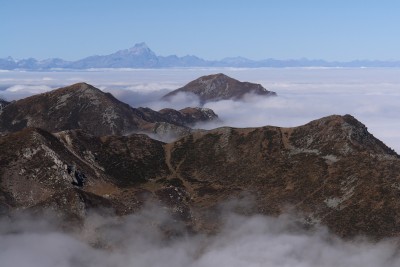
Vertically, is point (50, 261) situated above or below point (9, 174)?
below

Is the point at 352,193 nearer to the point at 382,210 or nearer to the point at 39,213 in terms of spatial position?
the point at 382,210

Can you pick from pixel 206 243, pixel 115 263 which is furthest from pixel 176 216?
pixel 115 263

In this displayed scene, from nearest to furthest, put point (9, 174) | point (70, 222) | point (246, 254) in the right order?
point (246, 254) < point (70, 222) < point (9, 174)

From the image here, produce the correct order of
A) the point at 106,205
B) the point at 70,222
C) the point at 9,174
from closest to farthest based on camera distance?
the point at 70,222, the point at 106,205, the point at 9,174

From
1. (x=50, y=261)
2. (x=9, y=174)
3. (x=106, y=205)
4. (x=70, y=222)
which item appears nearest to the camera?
(x=50, y=261)

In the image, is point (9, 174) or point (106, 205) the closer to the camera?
point (106, 205)

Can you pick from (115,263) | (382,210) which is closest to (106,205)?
(115,263)

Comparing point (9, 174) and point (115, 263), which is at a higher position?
point (9, 174)

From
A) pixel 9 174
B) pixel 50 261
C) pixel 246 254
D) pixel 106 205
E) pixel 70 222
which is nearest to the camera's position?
pixel 50 261

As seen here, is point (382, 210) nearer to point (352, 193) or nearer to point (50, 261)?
A: point (352, 193)
